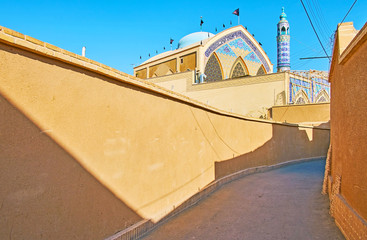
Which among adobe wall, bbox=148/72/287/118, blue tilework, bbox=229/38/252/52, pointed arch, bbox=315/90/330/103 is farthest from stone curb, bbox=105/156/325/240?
blue tilework, bbox=229/38/252/52

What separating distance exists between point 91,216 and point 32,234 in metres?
0.71

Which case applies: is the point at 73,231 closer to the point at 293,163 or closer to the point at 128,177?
the point at 128,177

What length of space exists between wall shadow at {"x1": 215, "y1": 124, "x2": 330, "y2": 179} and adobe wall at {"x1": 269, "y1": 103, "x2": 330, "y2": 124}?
74cm

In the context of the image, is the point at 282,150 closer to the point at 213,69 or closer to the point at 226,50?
the point at 213,69

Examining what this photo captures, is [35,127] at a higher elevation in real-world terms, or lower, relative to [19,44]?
lower

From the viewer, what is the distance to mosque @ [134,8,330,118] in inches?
615

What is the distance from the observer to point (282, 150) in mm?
11266

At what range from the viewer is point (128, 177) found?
3660 millimetres

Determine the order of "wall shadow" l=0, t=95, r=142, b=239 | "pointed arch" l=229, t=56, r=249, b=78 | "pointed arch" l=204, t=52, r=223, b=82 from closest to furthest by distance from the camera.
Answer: "wall shadow" l=0, t=95, r=142, b=239
"pointed arch" l=204, t=52, r=223, b=82
"pointed arch" l=229, t=56, r=249, b=78

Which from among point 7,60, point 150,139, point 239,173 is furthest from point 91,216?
point 239,173

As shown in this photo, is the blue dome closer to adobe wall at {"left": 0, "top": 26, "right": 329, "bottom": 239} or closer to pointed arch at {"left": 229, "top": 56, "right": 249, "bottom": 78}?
pointed arch at {"left": 229, "top": 56, "right": 249, "bottom": 78}

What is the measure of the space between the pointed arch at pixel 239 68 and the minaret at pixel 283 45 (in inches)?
198

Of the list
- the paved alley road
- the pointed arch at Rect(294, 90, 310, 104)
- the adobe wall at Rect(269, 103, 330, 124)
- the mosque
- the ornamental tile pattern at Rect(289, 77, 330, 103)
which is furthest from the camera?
the pointed arch at Rect(294, 90, 310, 104)

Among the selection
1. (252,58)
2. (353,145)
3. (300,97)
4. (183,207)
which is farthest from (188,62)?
(353,145)
